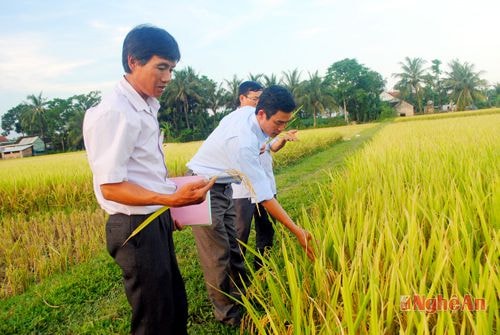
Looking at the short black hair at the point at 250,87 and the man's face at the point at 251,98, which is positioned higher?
the short black hair at the point at 250,87

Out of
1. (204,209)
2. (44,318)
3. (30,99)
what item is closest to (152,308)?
(204,209)

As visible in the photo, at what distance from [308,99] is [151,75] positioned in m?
36.0

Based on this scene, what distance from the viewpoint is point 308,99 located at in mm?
36281

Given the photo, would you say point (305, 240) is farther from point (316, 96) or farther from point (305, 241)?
point (316, 96)

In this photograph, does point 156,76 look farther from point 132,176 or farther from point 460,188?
point 460,188

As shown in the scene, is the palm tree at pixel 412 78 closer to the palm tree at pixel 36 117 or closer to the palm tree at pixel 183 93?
the palm tree at pixel 183 93

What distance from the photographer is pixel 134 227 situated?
1418 millimetres

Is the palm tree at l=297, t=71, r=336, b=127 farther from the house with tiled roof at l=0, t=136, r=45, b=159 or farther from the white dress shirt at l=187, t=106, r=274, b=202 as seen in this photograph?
the white dress shirt at l=187, t=106, r=274, b=202

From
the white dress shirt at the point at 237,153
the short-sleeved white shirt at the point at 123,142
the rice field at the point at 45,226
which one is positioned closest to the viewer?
the short-sleeved white shirt at the point at 123,142

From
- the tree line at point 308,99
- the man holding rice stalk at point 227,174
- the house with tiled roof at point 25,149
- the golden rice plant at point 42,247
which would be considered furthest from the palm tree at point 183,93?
the man holding rice stalk at point 227,174

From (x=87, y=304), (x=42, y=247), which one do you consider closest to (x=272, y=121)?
(x=87, y=304)

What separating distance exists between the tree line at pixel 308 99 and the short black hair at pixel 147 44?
31338 millimetres

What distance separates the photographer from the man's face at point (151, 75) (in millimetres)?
1385

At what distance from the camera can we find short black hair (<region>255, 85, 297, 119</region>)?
6.44 feet
